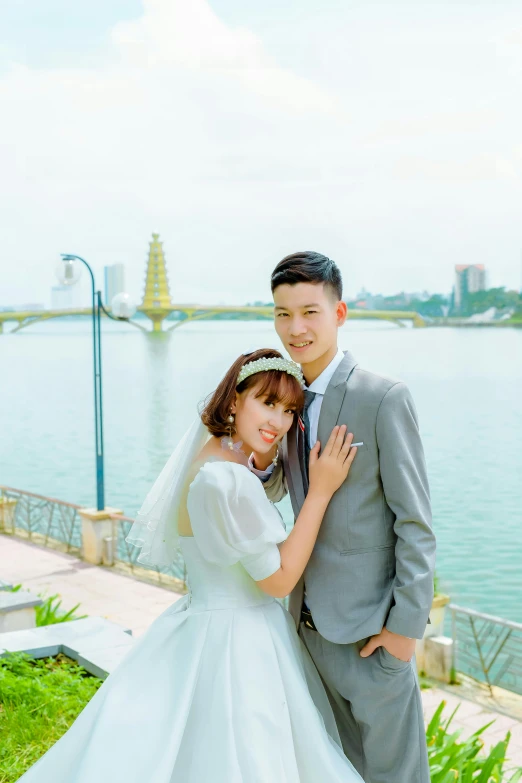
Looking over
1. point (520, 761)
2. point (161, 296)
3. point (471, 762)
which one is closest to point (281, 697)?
point (471, 762)

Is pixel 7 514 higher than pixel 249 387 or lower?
lower

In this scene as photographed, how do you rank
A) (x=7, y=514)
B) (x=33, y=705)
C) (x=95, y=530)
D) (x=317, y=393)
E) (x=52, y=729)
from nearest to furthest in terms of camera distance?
(x=317, y=393)
(x=52, y=729)
(x=33, y=705)
(x=95, y=530)
(x=7, y=514)

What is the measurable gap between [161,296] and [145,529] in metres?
48.1

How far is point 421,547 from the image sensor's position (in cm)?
212

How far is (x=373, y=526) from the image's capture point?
2.22 m

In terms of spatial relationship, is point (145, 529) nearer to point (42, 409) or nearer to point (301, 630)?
point (301, 630)

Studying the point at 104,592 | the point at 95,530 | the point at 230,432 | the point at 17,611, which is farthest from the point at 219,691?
the point at 95,530

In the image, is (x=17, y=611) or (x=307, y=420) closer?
(x=307, y=420)

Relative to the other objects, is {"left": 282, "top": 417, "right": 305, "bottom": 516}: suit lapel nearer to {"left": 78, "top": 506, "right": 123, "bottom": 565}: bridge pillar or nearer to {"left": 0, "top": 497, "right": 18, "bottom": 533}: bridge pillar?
{"left": 78, "top": 506, "right": 123, "bottom": 565}: bridge pillar

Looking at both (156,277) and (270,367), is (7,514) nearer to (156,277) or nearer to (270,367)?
(270,367)

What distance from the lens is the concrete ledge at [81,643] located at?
163 inches

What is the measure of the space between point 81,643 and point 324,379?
2652 millimetres

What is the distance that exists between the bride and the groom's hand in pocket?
0.76 ft

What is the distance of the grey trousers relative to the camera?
87.7 inches
